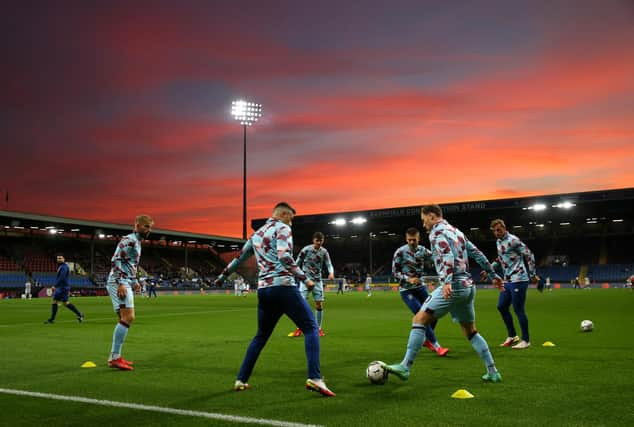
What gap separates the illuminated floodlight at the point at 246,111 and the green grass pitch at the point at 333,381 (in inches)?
2080

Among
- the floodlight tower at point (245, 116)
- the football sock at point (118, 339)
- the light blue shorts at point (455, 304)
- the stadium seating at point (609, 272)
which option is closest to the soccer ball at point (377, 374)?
the light blue shorts at point (455, 304)

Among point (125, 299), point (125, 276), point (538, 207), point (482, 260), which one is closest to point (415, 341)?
point (482, 260)

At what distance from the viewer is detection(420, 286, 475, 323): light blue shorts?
7.00 meters

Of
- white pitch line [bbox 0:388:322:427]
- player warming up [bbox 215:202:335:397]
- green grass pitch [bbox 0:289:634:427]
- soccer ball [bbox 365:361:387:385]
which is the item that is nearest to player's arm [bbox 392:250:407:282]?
green grass pitch [bbox 0:289:634:427]

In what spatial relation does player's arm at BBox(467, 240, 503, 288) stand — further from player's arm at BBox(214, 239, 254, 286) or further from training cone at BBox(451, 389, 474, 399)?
player's arm at BBox(214, 239, 254, 286)

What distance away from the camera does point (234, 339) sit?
43.6ft

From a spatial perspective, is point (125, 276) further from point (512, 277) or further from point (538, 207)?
point (538, 207)

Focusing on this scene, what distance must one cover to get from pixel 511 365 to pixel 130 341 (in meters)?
8.30

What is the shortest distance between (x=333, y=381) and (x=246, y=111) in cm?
5986

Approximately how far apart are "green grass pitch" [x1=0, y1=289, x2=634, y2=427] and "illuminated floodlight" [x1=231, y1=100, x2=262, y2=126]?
52822 mm

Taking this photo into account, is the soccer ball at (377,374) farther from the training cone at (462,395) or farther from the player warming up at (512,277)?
the player warming up at (512,277)

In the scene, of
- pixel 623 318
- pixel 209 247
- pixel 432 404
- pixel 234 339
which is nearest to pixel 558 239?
pixel 209 247

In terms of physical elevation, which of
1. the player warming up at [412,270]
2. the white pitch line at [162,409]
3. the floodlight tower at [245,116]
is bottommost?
the white pitch line at [162,409]

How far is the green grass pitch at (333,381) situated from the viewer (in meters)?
5.74
